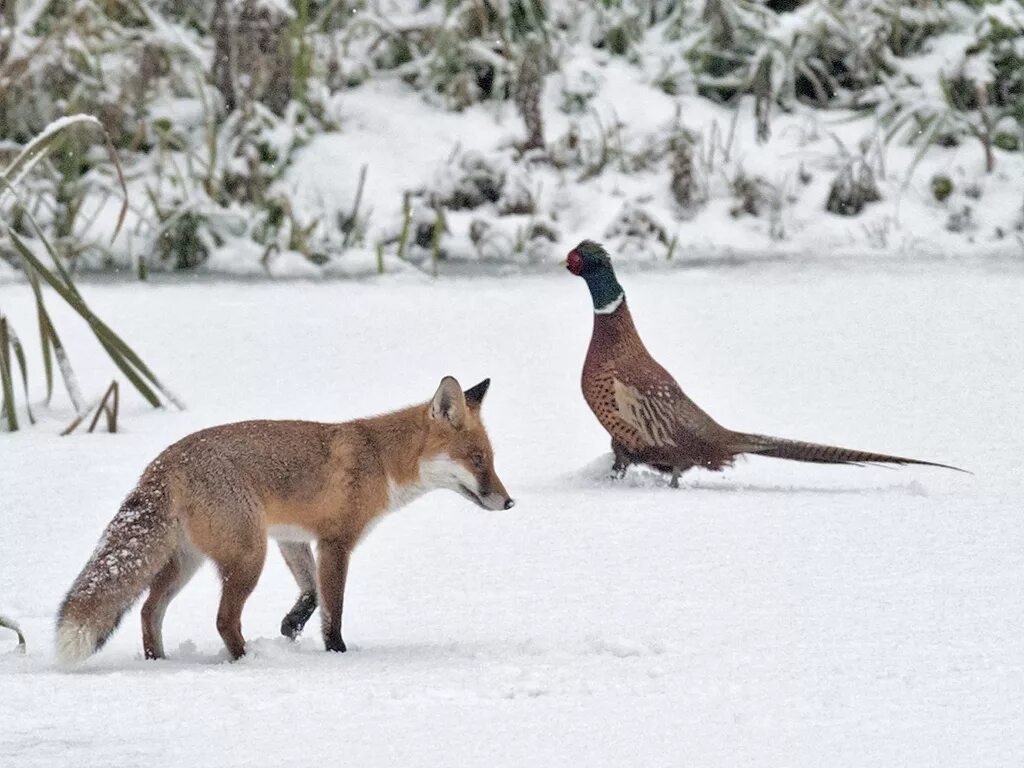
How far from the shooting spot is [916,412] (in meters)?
6.85

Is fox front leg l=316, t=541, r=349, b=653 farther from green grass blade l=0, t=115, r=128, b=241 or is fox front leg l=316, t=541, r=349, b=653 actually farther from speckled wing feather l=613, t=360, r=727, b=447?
green grass blade l=0, t=115, r=128, b=241

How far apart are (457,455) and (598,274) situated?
1879 mm

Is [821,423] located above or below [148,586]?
below

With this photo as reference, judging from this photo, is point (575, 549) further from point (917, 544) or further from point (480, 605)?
point (917, 544)

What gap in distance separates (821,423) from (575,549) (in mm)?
2060

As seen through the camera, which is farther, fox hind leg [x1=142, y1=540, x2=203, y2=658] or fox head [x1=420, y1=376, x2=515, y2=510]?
fox head [x1=420, y1=376, x2=515, y2=510]

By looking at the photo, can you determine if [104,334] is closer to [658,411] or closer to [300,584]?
[658,411]

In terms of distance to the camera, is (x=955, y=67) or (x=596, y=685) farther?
(x=955, y=67)

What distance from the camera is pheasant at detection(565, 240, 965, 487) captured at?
18.7 feet

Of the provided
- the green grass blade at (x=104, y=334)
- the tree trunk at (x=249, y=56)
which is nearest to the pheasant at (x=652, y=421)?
the green grass blade at (x=104, y=334)

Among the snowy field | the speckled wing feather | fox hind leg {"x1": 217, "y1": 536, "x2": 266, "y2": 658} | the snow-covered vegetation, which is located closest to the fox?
fox hind leg {"x1": 217, "y1": 536, "x2": 266, "y2": 658}

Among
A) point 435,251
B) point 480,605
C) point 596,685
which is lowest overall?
point 435,251

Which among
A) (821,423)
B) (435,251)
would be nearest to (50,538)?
(821,423)

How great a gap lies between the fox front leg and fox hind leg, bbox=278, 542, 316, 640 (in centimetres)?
15
